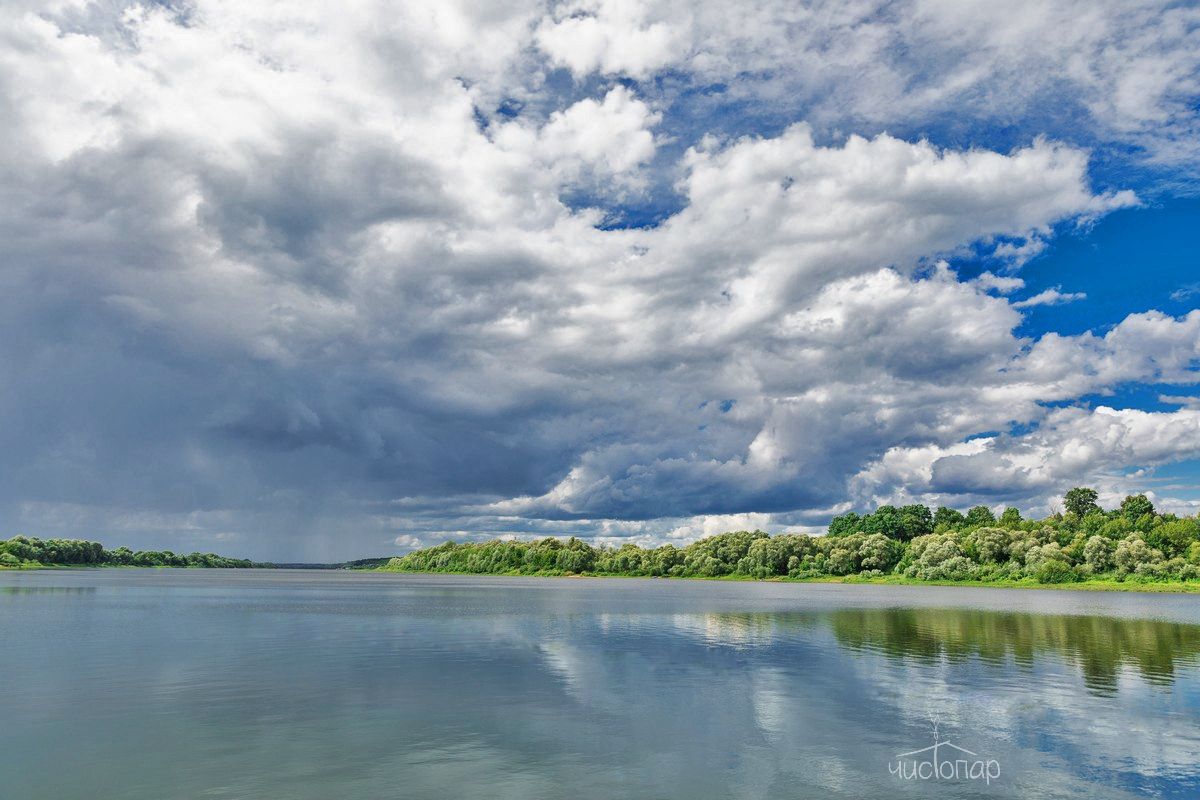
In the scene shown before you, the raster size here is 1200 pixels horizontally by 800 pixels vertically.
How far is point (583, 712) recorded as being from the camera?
41.8m

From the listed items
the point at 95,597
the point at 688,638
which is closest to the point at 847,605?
the point at 688,638

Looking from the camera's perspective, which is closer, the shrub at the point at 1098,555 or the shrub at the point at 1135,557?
the shrub at the point at 1135,557

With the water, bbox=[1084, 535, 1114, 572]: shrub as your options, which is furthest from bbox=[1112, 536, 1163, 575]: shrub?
the water

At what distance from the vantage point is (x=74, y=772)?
1172 inches

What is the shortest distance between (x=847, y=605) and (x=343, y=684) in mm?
101254

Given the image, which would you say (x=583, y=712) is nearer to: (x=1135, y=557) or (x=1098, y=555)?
(x=1135, y=557)

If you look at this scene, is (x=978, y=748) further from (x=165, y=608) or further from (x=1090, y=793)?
(x=165, y=608)

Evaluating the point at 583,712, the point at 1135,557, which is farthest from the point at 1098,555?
the point at 583,712

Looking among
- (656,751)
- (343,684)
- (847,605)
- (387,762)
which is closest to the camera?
(387,762)

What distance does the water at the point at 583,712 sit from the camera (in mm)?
29469

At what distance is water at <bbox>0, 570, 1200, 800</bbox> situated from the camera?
1160 inches

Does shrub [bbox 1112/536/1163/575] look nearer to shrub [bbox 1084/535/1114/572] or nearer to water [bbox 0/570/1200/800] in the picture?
shrub [bbox 1084/535/1114/572]

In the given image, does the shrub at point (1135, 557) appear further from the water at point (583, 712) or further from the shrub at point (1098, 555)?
the water at point (583, 712)

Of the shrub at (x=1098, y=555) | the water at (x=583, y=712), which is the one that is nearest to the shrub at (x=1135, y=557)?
Result: the shrub at (x=1098, y=555)
